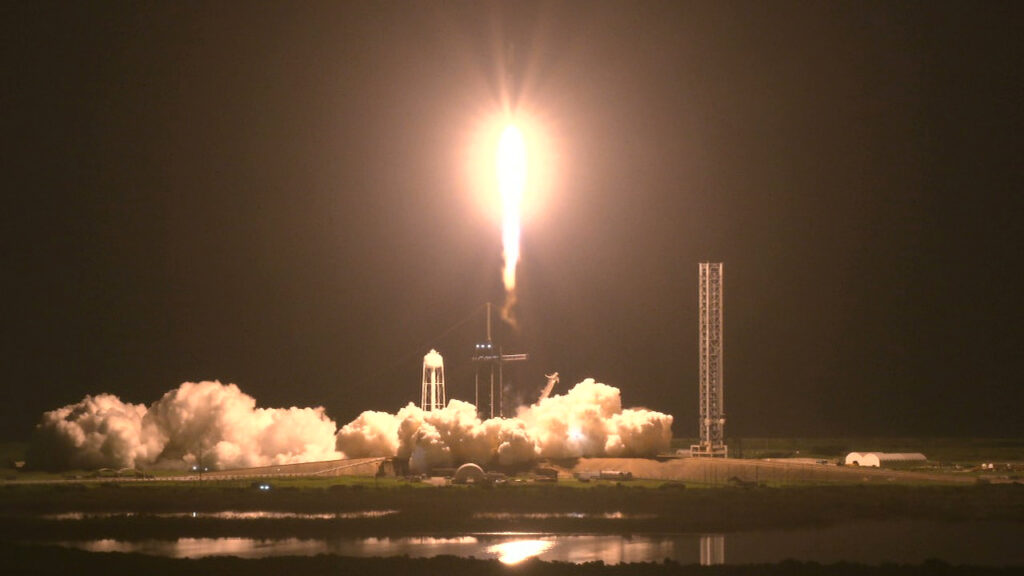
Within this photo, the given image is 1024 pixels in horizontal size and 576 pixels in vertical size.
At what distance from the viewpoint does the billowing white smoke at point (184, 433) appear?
101125 mm

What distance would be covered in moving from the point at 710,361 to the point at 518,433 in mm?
13790

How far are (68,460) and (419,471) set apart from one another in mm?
21112

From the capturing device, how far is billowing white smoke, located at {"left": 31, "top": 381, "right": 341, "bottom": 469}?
101 metres

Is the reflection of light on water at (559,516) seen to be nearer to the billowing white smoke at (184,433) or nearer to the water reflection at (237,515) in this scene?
the water reflection at (237,515)

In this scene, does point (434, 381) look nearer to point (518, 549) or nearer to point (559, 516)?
point (559, 516)

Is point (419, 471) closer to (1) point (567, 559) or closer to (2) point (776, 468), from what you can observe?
(2) point (776, 468)

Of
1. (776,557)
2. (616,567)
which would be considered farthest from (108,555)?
→ (776,557)

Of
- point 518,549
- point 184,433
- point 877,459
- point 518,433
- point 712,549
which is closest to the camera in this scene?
point 518,549

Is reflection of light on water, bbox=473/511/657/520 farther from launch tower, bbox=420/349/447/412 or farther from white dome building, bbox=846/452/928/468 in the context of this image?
white dome building, bbox=846/452/928/468

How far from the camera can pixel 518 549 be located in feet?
225

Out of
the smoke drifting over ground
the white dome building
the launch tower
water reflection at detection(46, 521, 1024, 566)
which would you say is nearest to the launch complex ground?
water reflection at detection(46, 521, 1024, 566)

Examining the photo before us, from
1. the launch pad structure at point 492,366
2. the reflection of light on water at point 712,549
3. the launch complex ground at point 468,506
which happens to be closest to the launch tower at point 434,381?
the launch pad structure at point 492,366

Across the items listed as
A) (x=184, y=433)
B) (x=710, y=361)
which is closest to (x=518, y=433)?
(x=710, y=361)

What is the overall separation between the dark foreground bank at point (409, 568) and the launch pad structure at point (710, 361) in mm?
39672
